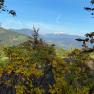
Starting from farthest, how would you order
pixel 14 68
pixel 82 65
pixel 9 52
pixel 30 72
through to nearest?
1. pixel 82 65
2. pixel 9 52
3. pixel 14 68
4. pixel 30 72

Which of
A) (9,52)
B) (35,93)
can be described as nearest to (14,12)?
(9,52)

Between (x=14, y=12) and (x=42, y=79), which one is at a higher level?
(x=14, y=12)

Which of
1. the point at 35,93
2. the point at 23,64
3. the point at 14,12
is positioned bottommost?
the point at 35,93

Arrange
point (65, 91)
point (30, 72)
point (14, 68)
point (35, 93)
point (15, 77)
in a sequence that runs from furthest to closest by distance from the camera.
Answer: point (15, 77)
point (14, 68)
point (30, 72)
point (35, 93)
point (65, 91)

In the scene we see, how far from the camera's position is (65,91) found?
1059cm

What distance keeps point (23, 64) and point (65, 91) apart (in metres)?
3.22

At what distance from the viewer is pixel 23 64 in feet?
43.6

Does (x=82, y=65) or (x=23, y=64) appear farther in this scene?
(x=82, y=65)

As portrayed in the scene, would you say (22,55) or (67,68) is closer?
(67,68)

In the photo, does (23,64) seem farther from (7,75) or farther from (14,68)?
(7,75)

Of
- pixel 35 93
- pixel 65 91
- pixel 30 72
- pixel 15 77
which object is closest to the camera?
Answer: pixel 65 91

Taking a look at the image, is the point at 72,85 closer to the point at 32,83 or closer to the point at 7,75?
the point at 32,83

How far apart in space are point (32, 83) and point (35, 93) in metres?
Result: 1.47

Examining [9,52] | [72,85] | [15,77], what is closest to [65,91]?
[72,85]
